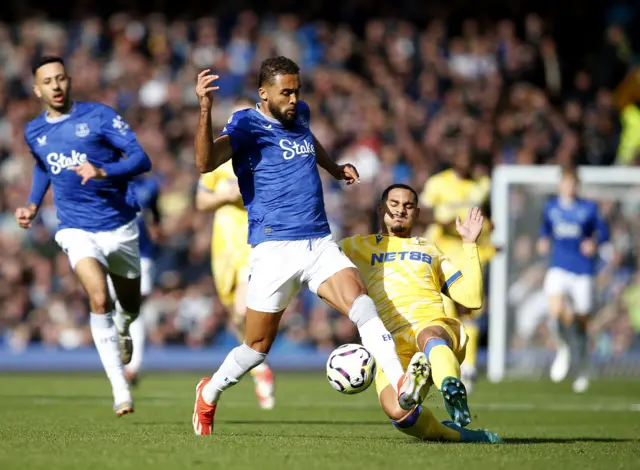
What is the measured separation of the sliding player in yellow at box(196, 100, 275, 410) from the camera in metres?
10.9

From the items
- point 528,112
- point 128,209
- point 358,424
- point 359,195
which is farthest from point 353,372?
point 528,112

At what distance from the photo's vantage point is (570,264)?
15.6m

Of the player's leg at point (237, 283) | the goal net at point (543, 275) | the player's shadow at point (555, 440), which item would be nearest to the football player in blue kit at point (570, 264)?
the goal net at point (543, 275)

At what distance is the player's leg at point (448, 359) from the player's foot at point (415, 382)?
0.21 metres

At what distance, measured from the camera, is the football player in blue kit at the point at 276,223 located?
25.2ft

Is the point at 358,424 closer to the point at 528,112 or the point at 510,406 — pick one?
the point at 510,406

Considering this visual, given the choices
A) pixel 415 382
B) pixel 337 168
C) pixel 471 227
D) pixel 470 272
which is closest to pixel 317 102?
pixel 337 168

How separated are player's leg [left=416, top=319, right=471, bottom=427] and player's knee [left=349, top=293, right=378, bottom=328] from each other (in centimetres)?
39

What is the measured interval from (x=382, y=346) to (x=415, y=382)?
61 centimetres

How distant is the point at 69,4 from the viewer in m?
25.3

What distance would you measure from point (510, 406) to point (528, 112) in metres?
11.1

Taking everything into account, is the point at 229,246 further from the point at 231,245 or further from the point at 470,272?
the point at 470,272

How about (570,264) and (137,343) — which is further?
(570,264)

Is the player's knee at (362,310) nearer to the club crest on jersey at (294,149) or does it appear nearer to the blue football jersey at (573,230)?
the club crest on jersey at (294,149)
